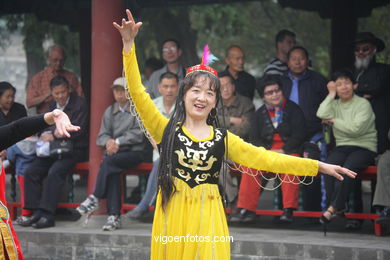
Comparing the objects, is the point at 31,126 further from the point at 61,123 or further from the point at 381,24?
the point at 381,24

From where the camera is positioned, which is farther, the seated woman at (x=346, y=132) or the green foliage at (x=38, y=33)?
the green foliage at (x=38, y=33)

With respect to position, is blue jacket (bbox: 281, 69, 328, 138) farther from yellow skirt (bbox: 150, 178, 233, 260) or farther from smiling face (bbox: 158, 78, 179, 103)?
yellow skirt (bbox: 150, 178, 233, 260)

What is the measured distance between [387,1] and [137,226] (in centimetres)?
658

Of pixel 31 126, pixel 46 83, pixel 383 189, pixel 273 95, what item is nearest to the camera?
pixel 31 126

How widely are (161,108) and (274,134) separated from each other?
1.46m

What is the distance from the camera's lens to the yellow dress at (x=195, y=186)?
19.1 feet

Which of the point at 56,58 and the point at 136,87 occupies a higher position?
the point at 56,58

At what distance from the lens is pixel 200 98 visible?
5.90 m

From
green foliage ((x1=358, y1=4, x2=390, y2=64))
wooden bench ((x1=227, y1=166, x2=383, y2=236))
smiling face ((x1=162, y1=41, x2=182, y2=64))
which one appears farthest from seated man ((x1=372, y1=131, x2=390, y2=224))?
green foliage ((x1=358, y1=4, x2=390, y2=64))

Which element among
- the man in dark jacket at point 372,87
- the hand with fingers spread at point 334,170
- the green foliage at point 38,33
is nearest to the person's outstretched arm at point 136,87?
the hand with fingers spread at point 334,170

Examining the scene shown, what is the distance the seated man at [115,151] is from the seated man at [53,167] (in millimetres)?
417

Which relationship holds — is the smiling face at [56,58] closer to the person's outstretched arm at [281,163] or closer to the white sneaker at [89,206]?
the white sneaker at [89,206]

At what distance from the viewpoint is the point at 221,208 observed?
6.01 m

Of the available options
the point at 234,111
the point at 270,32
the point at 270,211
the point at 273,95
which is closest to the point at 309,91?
the point at 273,95
